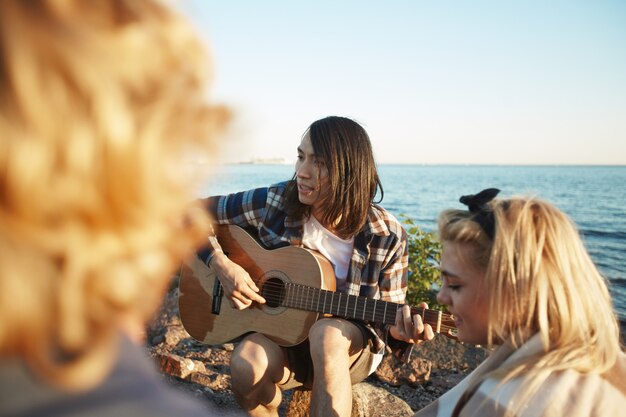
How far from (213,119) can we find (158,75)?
0.16 m

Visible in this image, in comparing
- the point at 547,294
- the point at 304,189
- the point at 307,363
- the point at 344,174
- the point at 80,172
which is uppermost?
the point at 80,172

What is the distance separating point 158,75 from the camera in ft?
2.86

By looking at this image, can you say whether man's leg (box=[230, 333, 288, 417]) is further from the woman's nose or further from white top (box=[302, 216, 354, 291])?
the woman's nose

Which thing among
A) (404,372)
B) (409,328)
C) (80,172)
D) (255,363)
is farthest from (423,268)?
(80,172)

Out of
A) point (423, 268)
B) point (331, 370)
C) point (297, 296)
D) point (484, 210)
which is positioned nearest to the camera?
point (484, 210)

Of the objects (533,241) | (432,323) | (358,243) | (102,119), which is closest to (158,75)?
(102,119)

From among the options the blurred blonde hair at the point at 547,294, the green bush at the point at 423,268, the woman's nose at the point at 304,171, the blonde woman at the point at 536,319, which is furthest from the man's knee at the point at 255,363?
the green bush at the point at 423,268

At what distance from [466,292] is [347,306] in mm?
1209

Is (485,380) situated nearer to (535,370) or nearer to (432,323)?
(535,370)

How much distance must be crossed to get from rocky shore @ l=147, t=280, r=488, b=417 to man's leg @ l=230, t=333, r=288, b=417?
15.3 inches

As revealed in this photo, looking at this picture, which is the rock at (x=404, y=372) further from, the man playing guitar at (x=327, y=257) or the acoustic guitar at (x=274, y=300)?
the acoustic guitar at (x=274, y=300)

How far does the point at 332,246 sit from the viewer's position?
3814 millimetres

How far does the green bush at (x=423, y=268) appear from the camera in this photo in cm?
530

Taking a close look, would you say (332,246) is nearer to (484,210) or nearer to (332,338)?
(332,338)
